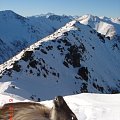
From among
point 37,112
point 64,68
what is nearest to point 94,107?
point 37,112

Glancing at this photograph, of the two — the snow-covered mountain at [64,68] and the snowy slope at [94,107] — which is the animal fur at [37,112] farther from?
the snow-covered mountain at [64,68]

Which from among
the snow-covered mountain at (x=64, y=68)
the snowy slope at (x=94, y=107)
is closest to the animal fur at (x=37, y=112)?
the snowy slope at (x=94, y=107)

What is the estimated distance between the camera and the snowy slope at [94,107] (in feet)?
37.0

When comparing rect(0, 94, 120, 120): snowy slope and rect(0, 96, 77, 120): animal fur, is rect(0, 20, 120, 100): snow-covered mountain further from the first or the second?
rect(0, 96, 77, 120): animal fur

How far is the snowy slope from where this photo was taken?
11.3 metres

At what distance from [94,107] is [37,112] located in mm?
3678

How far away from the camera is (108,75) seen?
126 metres

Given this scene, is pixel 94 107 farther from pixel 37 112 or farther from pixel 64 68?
pixel 64 68

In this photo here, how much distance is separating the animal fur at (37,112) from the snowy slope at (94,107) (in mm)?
512

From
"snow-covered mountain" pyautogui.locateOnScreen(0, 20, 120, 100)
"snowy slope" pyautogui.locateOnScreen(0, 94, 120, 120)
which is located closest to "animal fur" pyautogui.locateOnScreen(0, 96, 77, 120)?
"snowy slope" pyautogui.locateOnScreen(0, 94, 120, 120)

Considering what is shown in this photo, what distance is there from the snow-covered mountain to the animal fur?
153 ft

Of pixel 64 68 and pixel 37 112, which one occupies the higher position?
pixel 37 112

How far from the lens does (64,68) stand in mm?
100875

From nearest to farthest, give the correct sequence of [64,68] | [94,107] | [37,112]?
1. [37,112]
2. [94,107]
3. [64,68]
